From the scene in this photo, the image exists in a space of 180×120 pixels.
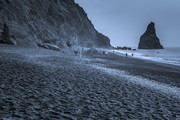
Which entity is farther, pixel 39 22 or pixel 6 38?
pixel 39 22

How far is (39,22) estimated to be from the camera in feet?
272

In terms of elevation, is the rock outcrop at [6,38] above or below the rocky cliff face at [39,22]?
below

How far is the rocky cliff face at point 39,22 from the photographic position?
5303 centimetres

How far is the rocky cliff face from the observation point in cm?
5303

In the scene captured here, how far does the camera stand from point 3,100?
6125 mm

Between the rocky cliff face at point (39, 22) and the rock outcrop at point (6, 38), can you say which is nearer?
the rock outcrop at point (6, 38)

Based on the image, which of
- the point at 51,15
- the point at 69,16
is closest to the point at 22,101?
the point at 51,15

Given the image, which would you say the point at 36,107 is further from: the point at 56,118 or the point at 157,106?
the point at 157,106

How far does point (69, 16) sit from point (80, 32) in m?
24.2

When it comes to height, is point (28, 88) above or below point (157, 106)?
above

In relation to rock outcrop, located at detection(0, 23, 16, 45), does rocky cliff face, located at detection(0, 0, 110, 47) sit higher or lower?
higher

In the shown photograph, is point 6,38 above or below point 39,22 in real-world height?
below

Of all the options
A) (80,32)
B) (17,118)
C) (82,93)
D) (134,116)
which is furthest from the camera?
(80,32)

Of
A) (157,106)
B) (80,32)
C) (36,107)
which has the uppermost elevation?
(80,32)
